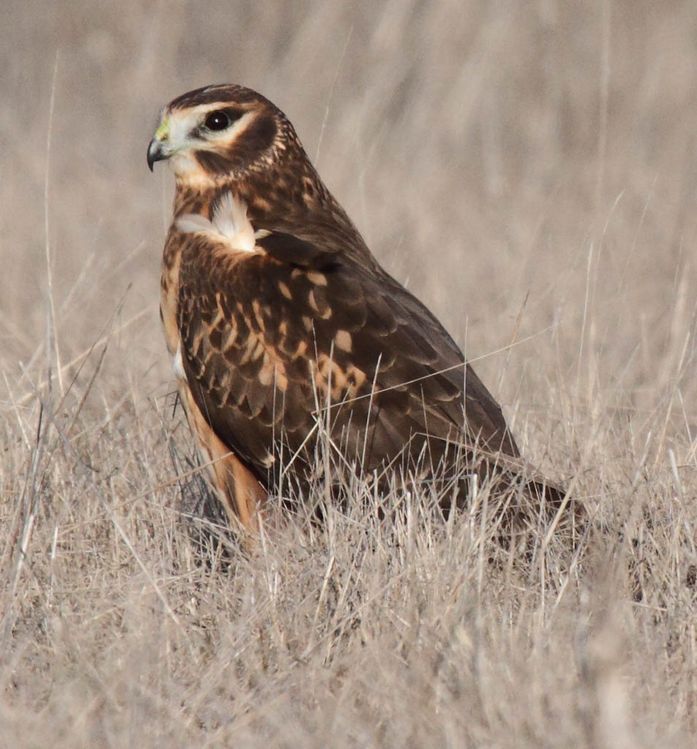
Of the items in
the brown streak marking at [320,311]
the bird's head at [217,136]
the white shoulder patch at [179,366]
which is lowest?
the white shoulder patch at [179,366]

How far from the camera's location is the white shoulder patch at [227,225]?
481 centimetres

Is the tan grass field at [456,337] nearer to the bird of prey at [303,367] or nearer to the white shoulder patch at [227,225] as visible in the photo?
the bird of prey at [303,367]

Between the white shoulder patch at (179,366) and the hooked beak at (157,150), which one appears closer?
the white shoulder patch at (179,366)

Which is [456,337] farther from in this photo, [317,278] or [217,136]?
[317,278]

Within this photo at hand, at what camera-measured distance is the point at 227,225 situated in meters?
4.83

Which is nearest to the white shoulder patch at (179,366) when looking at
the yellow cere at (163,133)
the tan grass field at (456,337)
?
the tan grass field at (456,337)

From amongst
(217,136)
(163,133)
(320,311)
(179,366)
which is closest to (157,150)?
(163,133)

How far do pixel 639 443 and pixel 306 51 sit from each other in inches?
238

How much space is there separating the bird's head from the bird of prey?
21 cm

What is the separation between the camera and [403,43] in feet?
34.7

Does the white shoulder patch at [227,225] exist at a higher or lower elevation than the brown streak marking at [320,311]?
higher

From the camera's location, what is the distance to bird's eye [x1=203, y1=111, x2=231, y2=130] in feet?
16.9

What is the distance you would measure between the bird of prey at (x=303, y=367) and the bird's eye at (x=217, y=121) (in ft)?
1.04

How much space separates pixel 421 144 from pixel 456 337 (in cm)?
331
